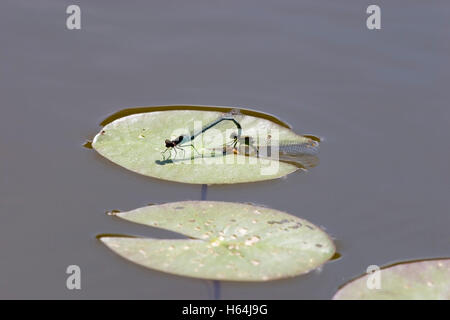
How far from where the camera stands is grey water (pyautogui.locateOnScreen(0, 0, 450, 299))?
3.79m

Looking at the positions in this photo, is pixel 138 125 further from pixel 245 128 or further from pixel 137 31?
pixel 137 31

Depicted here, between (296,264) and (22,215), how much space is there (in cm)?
183

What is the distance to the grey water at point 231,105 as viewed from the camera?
12.4 feet

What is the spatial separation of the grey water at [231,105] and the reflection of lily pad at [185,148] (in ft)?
0.28

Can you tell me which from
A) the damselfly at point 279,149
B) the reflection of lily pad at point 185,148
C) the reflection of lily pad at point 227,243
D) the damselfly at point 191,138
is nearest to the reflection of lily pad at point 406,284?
the reflection of lily pad at point 227,243

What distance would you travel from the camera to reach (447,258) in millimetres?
3832

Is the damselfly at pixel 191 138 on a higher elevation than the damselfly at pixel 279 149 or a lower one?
higher

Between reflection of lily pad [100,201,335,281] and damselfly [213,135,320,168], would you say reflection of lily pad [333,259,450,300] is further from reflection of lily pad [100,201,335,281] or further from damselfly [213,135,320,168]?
damselfly [213,135,320,168]

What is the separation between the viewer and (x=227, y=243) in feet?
12.2

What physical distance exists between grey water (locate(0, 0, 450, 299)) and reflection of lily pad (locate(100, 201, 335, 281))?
4.2 inches

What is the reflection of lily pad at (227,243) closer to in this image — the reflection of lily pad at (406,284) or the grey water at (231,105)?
the grey water at (231,105)

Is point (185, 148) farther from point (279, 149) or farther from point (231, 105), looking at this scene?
point (231, 105)

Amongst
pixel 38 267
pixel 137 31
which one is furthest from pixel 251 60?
pixel 38 267

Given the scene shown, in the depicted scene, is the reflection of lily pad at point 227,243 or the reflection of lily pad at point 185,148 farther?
the reflection of lily pad at point 185,148
